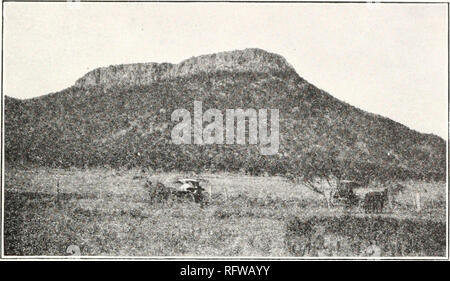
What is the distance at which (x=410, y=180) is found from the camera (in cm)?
1045

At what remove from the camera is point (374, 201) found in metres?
10.1

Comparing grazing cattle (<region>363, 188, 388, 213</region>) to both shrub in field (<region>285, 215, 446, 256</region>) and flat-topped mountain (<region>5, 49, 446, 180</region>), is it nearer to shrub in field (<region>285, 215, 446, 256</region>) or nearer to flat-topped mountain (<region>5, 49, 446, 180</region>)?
shrub in field (<region>285, 215, 446, 256</region>)

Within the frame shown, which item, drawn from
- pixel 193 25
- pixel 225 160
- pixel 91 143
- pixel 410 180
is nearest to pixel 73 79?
pixel 91 143

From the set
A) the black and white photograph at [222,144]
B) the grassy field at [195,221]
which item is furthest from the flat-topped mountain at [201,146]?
the grassy field at [195,221]

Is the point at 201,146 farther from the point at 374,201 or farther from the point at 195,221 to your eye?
the point at 374,201

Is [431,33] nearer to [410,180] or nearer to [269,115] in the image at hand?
[410,180]

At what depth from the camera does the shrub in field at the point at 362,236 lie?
9.80m

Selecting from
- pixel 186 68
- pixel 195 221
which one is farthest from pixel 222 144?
pixel 186 68

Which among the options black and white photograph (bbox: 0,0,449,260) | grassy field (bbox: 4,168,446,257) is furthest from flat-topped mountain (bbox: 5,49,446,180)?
grassy field (bbox: 4,168,446,257)

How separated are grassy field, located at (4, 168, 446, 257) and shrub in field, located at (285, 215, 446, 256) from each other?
19 mm

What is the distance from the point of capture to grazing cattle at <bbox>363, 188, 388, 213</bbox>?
1011cm

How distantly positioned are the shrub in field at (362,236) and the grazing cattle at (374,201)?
19cm
